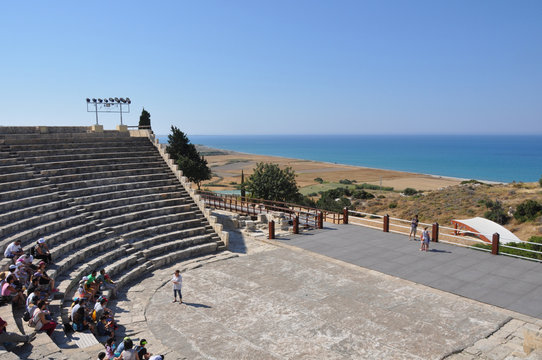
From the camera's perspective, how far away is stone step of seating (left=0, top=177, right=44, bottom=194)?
1814 centimetres

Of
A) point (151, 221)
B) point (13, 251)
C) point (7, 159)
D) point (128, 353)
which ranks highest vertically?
point (7, 159)

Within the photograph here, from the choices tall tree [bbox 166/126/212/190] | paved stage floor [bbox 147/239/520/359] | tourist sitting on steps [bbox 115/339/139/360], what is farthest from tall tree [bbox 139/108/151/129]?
tourist sitting on steps [bbox 115/339/139/360]

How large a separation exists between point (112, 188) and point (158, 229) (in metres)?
4.01

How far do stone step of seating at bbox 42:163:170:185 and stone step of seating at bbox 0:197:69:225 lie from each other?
1.95 meters

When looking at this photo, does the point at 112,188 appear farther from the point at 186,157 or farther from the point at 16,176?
the point at 186,157

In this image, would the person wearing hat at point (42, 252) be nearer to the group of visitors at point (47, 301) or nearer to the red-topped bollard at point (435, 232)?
the group of visitors at point (47, 301)

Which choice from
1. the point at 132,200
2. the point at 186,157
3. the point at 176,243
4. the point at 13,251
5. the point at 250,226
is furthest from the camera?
the point at 186,157

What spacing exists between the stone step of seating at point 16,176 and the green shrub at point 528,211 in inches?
1362

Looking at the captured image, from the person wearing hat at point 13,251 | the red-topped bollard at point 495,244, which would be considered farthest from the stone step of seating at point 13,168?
the red-topped bollard at point 495,244

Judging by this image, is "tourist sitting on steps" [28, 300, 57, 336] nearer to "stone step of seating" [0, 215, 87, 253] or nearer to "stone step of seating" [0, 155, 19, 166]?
"stone step of seating" [0, 215, 87, 253]

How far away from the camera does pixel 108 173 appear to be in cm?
2266

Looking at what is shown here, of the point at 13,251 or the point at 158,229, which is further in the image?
the point at 158,229

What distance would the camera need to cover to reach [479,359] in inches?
392

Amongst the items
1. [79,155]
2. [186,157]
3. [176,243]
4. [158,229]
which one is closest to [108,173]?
[79,155]
